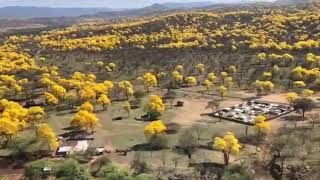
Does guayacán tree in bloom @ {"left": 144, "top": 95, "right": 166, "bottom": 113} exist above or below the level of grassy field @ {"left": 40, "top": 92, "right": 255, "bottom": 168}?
above

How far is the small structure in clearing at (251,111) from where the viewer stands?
80.2 meters

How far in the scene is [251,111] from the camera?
84312mm

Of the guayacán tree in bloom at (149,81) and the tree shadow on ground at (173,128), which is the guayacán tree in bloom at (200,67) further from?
the tree shadow on ground at (173,128)

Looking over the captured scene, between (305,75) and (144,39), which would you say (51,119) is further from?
(144,39)

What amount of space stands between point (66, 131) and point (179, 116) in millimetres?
19789

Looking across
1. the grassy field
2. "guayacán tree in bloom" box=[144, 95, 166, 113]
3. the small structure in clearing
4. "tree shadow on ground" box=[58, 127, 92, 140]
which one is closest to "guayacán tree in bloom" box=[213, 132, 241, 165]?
the grassy field

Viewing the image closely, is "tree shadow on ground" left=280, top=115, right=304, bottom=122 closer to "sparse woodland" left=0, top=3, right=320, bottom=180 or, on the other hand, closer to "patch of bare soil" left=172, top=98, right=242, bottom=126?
"sparse woodland" left=0, top=3, right=320, bottom=180

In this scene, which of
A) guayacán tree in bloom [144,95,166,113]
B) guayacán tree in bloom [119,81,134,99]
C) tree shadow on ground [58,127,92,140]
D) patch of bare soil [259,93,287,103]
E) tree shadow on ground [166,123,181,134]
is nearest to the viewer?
tree shadow on ground [58,127,92,140]

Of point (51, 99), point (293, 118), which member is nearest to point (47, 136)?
point (51, 99)

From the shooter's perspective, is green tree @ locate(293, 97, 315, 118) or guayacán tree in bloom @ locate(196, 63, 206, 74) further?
guayacán tree in bloom @ locate(196, 63, 206, 74)

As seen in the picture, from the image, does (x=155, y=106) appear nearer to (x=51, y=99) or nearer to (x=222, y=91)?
(x=222, y=91)

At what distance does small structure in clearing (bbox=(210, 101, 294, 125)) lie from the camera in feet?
263

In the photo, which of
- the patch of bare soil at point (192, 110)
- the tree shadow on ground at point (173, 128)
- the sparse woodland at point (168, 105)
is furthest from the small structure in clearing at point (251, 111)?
the tree shadow on ground at point (173, 128)

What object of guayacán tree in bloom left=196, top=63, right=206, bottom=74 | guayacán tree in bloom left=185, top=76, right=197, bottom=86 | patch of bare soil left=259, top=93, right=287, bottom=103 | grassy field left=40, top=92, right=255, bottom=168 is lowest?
grassy field left=40, top=92, right=255, bottom=168
